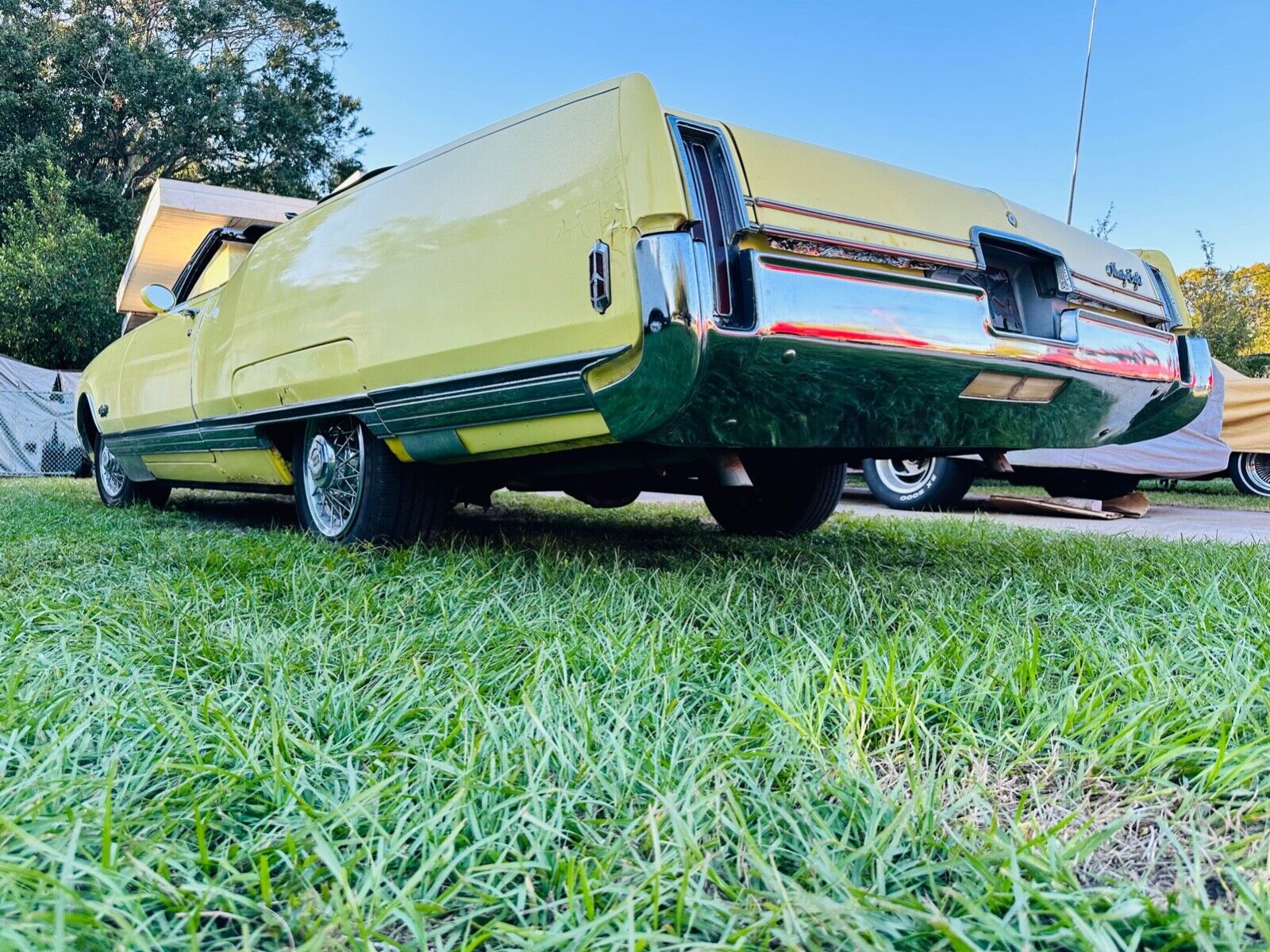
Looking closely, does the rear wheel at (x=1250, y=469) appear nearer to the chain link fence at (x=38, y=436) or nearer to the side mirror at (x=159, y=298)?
the side mirror at (x=159, y=298)

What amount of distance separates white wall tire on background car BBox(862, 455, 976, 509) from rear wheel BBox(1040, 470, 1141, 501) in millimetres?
759

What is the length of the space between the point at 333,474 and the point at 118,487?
313cm

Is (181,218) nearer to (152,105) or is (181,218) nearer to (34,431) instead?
(34,431)

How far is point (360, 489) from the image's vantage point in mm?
3104

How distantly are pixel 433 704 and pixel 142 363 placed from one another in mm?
4186

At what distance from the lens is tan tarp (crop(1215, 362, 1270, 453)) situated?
8.02m

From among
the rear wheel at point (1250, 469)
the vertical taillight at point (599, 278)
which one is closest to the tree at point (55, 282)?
Answer: the vertical taillight at point (599, 278)

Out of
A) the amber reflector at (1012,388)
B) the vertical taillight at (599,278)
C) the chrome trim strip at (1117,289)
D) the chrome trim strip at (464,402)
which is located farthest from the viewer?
the chrome trim strip at (1117,289)

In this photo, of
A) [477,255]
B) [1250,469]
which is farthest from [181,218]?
[1250,469]

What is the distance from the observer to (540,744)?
1271 millimetres

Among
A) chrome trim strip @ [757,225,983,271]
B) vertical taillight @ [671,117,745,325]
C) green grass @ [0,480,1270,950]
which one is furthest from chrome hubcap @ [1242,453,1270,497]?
vertical taillight @ [671,117,745,325]

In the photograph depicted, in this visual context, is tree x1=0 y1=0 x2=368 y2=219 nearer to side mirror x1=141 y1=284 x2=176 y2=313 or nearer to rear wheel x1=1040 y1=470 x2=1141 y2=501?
side mirror x1=141 y1=284 x2=176 y2=313

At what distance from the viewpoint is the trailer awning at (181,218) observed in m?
6.93

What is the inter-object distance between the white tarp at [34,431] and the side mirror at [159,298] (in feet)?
26.3
